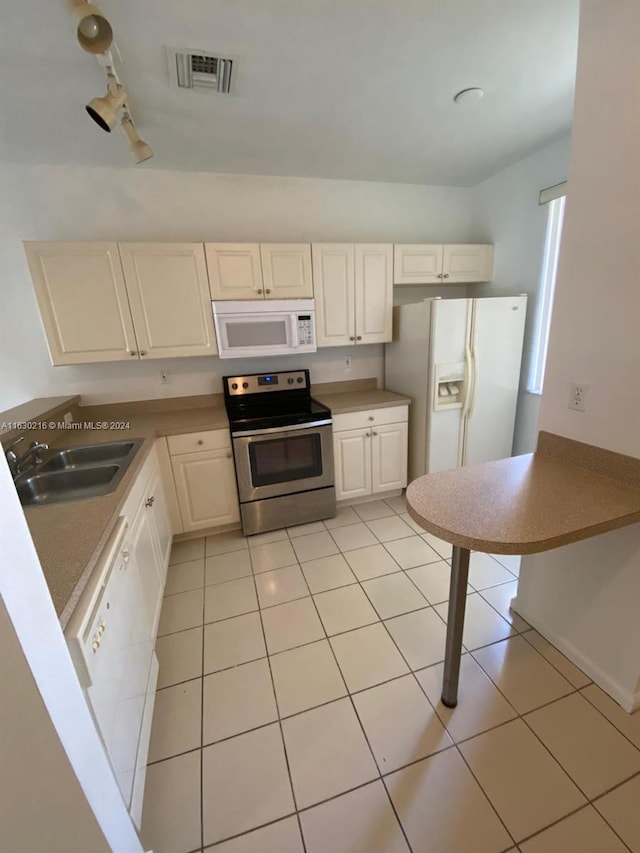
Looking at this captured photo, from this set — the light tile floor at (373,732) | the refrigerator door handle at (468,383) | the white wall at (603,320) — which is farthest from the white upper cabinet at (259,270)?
the light tile floor at (373,732)

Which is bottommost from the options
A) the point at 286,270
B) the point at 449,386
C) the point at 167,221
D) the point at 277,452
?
the point at 277,452

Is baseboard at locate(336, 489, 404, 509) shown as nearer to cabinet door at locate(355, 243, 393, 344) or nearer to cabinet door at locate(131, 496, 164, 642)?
cabinet door at locate(355, 243, 393, 344)

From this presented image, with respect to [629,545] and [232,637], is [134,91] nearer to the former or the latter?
[232,637]

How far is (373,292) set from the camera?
2.83m

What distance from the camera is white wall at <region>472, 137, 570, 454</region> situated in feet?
8.43

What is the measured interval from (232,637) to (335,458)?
1399 mm

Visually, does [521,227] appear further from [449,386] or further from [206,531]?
[206,531]

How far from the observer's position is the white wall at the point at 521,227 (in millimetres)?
2568

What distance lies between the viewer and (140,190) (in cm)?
247

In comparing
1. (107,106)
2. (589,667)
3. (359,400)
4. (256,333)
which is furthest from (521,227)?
(589,667)

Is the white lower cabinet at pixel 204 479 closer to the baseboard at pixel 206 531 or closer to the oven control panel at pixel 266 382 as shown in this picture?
the baseboard at pixel 206 531

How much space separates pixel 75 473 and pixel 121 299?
3.87 ft

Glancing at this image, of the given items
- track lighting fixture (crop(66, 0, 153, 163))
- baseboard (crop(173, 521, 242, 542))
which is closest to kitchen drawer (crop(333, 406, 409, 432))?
baseboard (crop(173, 521, 242, 542))

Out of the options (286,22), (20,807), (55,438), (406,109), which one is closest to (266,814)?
(20,807)
